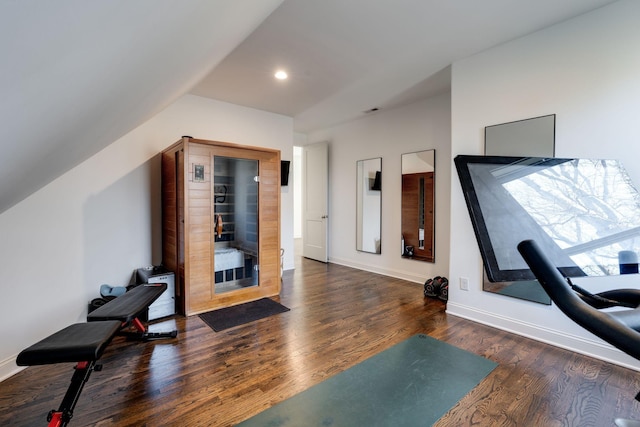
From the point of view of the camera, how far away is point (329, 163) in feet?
18.8

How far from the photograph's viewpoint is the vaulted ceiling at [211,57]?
529 mm

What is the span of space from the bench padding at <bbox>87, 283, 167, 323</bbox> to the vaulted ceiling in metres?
0.90

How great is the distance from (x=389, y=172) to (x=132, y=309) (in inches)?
153

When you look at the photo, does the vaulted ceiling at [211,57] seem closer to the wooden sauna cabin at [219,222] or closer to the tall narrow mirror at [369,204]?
the wooden sauna cabin at [219,222]

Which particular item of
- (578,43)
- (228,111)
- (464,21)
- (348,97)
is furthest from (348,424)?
(228,111)

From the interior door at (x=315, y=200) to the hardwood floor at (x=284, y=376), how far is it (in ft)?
9.31

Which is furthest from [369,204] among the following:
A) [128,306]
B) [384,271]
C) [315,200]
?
[128,306]

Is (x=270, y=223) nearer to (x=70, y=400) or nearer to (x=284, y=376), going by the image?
(x=284, y=376)

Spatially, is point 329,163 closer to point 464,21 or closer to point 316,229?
point 316,229

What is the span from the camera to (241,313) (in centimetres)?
308

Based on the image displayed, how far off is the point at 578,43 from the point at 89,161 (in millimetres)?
4588

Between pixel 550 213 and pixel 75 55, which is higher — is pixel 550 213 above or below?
below

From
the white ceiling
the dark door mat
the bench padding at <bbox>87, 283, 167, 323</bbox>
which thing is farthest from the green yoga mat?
the white ceiling

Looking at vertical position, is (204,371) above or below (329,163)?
below
